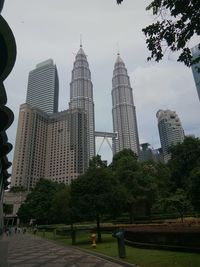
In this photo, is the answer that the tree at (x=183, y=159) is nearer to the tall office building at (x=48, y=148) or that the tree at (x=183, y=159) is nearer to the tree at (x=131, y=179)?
the tree at (x=131, y=179)

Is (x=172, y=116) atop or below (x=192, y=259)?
atop

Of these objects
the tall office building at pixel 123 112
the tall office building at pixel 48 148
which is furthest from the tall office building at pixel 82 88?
the tall office building at pixel 48 148

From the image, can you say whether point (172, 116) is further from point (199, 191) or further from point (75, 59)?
point (199, 191)

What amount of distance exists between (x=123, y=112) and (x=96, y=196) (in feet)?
454

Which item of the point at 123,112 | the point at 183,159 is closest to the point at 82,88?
the point at 123,112

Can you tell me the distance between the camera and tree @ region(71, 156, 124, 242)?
23.2m

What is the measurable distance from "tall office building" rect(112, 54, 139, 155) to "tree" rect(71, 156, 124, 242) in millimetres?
127560

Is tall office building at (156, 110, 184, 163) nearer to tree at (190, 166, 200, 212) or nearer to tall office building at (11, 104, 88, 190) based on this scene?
tall office building at (11, 104, 88, 190)

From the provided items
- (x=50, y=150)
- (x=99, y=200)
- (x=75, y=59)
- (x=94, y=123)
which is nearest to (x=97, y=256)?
(x=99, y=200)

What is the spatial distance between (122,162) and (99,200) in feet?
68.6

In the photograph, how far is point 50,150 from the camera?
132 metres

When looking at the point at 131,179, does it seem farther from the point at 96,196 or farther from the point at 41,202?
the point at 41,202

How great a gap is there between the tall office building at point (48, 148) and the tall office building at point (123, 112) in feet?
106

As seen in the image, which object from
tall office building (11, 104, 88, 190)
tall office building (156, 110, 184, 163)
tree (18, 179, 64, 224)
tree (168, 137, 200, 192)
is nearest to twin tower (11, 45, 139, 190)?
tall office building (11, 104, 88, 190)
